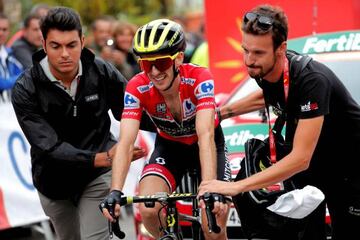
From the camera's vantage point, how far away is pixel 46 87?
21.0 feet

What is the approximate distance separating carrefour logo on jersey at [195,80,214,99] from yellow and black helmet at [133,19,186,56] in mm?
316

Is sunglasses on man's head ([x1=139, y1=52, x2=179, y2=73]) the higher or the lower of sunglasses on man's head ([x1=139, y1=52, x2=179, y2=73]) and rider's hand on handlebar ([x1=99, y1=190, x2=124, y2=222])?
the higher

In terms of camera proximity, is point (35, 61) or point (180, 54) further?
point (35, 61)

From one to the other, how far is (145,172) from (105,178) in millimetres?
564

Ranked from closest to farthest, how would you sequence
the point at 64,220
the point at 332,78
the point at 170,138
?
the point at 332,78 → the point at 170,138 → the point at 64,220

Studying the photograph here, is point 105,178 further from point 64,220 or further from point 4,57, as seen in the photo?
point 4,57

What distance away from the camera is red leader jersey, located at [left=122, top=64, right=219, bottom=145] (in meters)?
5.86

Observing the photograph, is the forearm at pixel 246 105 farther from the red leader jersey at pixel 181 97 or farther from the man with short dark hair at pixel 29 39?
the man with short dark hair at pixel 29 39

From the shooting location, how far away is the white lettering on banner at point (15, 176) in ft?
33.3

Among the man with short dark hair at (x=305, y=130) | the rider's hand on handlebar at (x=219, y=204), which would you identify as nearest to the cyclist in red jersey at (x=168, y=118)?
the rider's hand on handlebar at (x=219, y=204)

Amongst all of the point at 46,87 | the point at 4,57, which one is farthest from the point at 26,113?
the point at 4,57

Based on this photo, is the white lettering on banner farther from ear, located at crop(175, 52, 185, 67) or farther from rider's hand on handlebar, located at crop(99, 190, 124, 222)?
rider's hand on handlebar, located at crop(99, 190, 124, 222)

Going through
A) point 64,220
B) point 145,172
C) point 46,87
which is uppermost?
point 46,87

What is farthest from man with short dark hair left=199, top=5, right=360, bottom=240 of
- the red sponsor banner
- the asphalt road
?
the red sponsor banner
